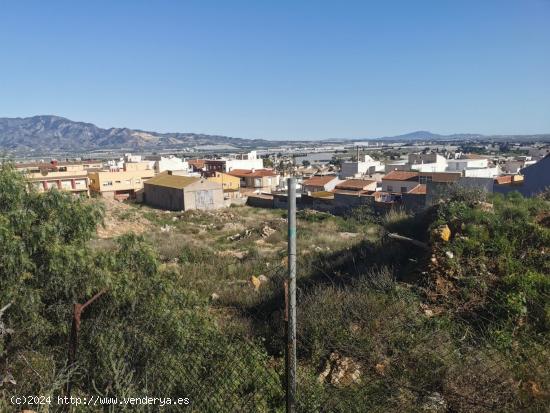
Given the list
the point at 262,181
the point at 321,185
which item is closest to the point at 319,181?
the point at 321,185

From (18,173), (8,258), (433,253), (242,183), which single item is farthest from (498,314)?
→ (242,183)

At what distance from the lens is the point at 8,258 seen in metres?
5.64

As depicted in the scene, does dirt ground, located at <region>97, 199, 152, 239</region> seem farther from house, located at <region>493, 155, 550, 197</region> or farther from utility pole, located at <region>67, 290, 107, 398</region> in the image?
house, located at <region>493, 155, 550, 197</region>

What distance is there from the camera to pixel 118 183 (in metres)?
48.6

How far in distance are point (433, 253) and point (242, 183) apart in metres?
54.2

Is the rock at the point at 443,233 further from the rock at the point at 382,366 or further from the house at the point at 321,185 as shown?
the house at the point at 321,185

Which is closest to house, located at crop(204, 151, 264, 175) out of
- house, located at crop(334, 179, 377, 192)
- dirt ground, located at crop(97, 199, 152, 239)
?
house, located at crop(334, 179, 377, 192)

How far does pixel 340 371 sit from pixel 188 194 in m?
34.9

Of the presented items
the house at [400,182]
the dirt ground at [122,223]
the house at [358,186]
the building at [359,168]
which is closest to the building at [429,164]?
the building at [359,168]

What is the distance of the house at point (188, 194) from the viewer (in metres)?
39.5

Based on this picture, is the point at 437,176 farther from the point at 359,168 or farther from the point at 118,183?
the point at 118,183

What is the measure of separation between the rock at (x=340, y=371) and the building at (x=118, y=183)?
1763 inches

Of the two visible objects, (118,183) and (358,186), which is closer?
(358,186)

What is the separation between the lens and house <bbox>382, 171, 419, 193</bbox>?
40.3 meters
